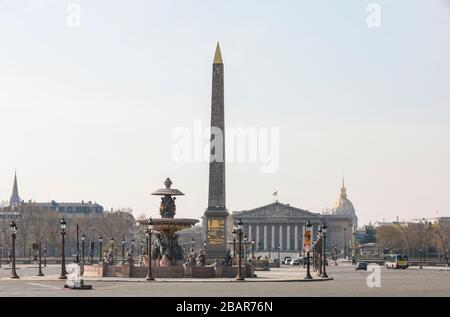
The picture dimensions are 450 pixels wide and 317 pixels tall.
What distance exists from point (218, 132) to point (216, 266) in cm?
1768

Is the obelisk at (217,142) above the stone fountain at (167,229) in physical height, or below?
above

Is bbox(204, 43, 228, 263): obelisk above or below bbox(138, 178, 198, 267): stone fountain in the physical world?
above

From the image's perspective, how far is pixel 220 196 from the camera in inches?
3278

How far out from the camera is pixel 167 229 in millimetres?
67438

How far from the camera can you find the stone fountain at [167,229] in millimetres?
66688

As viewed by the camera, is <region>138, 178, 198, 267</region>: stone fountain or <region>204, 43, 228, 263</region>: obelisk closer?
<region>138, 178, 198, 267</region>: stone fountain

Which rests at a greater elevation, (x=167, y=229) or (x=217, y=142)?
(x=217, y=142)

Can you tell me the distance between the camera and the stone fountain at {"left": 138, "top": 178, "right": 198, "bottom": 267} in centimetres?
6669

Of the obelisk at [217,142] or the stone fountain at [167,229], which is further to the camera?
the obelisk at [217,142]

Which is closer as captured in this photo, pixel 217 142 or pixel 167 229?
pixel 167 229
